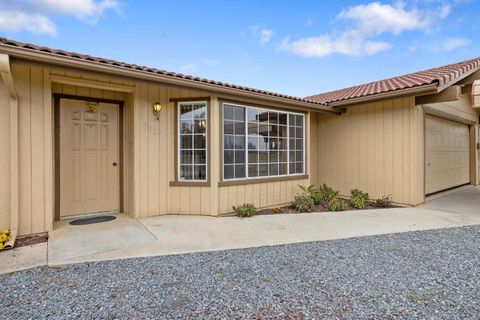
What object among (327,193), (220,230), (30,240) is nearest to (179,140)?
(220,230)

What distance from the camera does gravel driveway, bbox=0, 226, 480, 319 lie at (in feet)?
7.13

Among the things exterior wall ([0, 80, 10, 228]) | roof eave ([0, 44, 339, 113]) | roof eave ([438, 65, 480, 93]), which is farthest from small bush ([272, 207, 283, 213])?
exterior wall ([0, 80, 10, 228])

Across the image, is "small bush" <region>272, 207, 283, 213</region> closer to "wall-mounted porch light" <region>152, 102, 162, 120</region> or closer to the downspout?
"wall-mounted porch light" <region>152, 102, 162, 120</region>

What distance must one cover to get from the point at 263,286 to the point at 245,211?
9.17 ft

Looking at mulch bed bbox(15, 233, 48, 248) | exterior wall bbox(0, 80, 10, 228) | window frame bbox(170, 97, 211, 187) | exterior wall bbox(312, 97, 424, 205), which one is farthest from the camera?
Result: exterior wall bbox(312, 97, 424, 205)

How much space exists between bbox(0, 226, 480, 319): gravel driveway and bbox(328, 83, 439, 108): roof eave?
128 inches

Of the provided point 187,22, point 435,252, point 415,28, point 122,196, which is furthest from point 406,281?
point 415,28

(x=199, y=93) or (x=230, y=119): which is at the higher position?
(x=199, y=93)

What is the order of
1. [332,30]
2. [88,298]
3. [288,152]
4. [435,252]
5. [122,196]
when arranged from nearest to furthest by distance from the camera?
[88,298] < [435,252] < [122,196] < [288,152] < [332,30]

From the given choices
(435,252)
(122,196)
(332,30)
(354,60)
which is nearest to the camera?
(435,252)

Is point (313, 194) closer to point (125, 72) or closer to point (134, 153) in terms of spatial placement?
point (134, 153)

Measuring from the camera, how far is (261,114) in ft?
19.9

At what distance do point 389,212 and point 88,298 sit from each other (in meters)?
5.69

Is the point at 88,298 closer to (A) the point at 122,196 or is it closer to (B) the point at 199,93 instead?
(A) the point at 122,196
